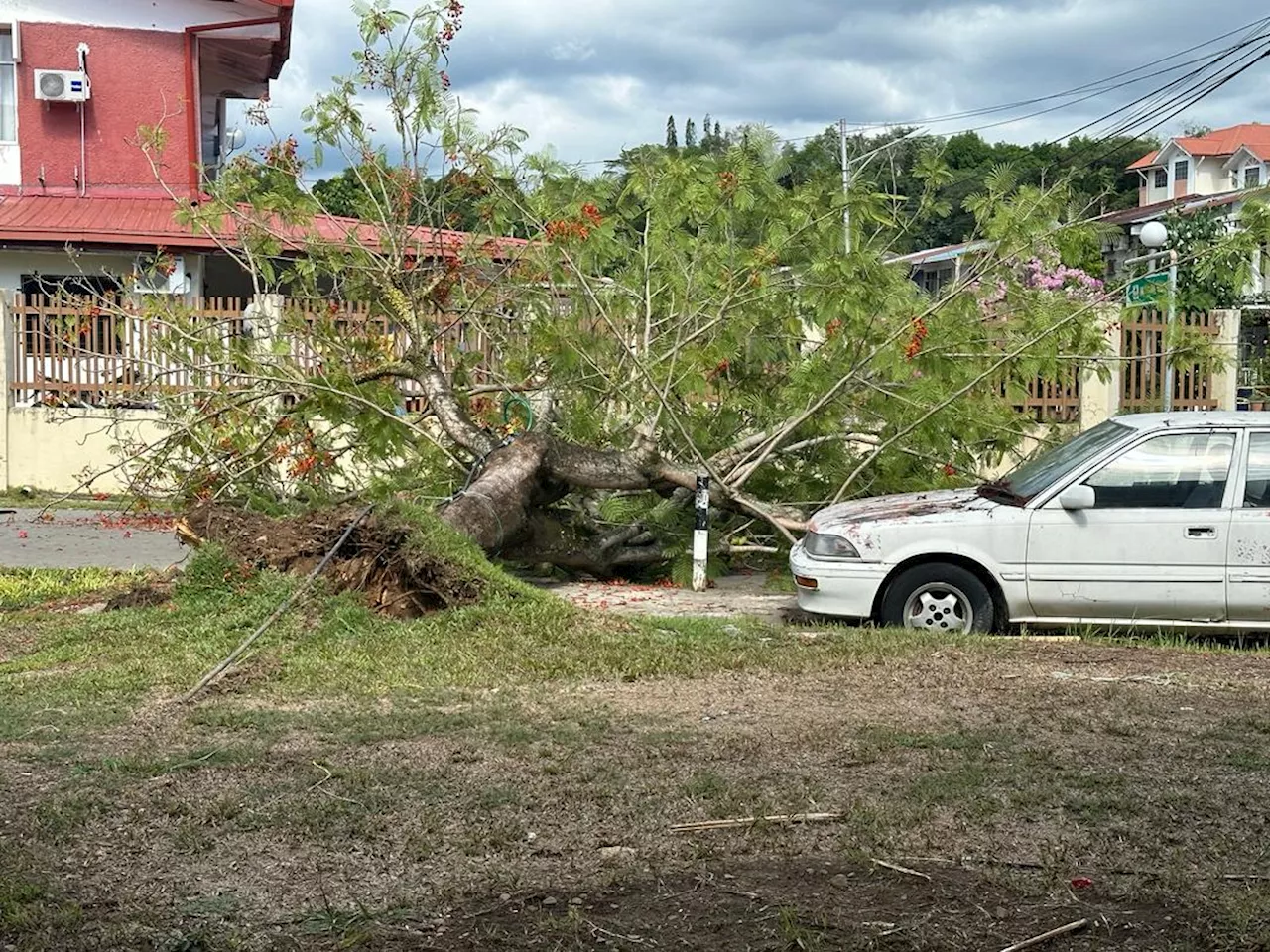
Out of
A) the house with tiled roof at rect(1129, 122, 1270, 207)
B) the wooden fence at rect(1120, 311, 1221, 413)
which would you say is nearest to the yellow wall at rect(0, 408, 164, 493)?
the wooden fence at rect(1120, 311, 1221, 413)

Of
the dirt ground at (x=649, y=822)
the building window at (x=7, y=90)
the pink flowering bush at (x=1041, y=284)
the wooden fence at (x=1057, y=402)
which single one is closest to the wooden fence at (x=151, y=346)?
the pink flowering bush at (x=1041, y=284)

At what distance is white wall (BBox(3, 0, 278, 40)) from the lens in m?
22.8

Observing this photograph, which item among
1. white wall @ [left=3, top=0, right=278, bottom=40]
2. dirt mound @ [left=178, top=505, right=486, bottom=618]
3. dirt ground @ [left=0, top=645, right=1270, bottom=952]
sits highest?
white wall @ [left=3, top=0, right=278, bottom=40]

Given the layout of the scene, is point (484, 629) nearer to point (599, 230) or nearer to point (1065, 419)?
point (599, 230)

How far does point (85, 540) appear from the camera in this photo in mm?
14336

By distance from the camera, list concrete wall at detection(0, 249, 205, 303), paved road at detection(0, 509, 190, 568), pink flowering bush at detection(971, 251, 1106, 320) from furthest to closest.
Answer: concrete wall at detection(0, 249, 205, 303), paved road at detection(0, 509, 190, 568), pink flowering bush at detection(971, 251, 1106, 320)

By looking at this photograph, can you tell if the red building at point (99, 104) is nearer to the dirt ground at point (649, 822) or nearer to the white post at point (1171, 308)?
the white post at point (1171, 308)

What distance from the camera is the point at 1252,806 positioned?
546 cm

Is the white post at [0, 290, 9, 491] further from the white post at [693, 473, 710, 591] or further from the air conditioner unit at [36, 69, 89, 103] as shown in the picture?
the white post at [693, 473, 710, 591]

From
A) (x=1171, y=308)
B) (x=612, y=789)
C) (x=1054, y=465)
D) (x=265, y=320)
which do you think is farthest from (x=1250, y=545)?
(x=265, y=320)

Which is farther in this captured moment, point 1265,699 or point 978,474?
point 978,474

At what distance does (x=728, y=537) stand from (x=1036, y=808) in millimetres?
7088

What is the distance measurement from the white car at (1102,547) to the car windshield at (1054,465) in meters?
0.03

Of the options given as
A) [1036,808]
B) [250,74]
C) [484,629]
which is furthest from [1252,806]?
[250,74]
